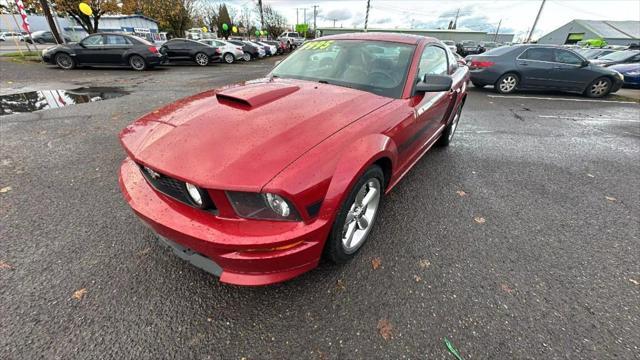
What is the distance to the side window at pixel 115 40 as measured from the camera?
10.8 m

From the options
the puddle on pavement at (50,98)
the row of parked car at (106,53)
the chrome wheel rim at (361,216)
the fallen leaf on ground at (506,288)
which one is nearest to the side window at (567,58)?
the fallen leaf on ground at (506,288)

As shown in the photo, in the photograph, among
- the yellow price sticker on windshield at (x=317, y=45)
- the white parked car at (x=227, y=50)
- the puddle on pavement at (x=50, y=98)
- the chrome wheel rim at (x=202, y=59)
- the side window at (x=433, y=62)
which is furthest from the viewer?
the white parked car at (x=227, y=50)

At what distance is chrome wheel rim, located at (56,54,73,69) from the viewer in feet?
34.9

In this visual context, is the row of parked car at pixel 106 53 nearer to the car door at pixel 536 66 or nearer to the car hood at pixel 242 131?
the car hood at pixel 242 131

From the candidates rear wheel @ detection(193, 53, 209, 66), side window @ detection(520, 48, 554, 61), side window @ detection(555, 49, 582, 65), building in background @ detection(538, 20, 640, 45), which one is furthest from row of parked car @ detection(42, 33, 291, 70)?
building in background @ detection(538, 20, 640, 45)

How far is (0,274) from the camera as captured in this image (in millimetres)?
1844

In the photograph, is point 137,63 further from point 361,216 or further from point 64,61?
point 361,216

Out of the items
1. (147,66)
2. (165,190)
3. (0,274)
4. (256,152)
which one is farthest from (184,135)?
(147,66)

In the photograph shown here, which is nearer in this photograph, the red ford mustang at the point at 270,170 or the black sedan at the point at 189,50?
the red ford mustang at the point at 270,170

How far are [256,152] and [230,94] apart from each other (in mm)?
880

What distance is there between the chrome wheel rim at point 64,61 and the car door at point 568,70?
1708cm

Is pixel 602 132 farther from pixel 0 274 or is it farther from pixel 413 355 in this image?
pixel 0 274

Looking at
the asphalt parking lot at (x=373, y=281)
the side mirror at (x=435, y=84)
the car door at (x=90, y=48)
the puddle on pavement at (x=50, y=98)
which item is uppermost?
the side mirror at (x=435, y=84)

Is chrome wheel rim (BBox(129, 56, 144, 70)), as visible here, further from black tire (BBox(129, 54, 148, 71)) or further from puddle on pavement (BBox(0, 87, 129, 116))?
puddle on pavement (BBox(0, 87, 129, 116))
